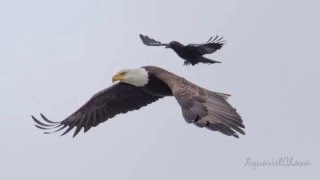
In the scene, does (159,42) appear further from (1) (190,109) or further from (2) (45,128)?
(1) (190,109)

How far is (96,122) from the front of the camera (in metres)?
20.0

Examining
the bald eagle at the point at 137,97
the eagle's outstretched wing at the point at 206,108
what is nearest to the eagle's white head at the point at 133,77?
the bald eagle at the point at 137,97

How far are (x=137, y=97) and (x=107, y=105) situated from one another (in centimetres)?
59

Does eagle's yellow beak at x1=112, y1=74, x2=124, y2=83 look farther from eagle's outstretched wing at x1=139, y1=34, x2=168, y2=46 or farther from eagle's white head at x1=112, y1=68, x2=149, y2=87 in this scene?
eagle's outstretched wing at x1=139, y1=34, x2=168, y2=46

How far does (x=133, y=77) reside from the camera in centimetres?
1952

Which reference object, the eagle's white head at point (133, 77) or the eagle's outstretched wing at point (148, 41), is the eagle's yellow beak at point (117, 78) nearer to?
the eagle's white head at point (133, 77)

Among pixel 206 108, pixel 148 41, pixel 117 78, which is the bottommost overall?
pixel 206 108

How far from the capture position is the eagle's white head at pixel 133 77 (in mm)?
19312

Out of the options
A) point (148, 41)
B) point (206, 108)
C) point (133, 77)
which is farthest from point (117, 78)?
point (206, 108)

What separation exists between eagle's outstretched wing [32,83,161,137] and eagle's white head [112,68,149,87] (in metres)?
0.42

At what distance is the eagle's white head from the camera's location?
1931cm

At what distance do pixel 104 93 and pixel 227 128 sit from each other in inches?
212

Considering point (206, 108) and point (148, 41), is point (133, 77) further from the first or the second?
point (206, 108)

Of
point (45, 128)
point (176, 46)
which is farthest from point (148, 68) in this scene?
point (45, 128)
